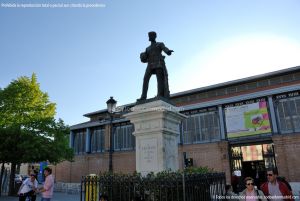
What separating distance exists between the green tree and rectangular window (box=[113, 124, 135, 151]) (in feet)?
30.7

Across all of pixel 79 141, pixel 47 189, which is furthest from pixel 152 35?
pixel 79 141

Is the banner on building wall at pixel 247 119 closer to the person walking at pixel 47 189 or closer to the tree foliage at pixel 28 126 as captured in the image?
the tree foliage at pixel 28 126

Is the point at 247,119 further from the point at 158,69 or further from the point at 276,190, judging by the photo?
the point at 276,190

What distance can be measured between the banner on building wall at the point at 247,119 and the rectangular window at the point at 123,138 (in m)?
11.4

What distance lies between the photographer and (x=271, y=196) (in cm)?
610

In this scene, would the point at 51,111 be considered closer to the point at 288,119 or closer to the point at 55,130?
the point at 55,130

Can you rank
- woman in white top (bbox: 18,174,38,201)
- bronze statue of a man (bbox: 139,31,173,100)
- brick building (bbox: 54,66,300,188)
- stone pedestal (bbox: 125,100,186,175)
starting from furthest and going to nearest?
brick building (bbox: 54,66,300,188) < woman in white top (bbox: 18,174,38,201) < bronze statue of a man (bbox: 139,31,173,100) < stone pedestal (bbox: 125,100,186,175)

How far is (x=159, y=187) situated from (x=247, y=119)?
21.2 m

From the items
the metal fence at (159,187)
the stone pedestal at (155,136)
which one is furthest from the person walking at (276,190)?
the stone pedestal at (155,136)

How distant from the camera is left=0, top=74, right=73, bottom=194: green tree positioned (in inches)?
766

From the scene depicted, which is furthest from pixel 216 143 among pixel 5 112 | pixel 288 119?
pixel 5 112

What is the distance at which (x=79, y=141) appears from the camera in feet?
118

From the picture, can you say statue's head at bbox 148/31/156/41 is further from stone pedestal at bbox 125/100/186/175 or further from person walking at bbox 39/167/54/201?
person walking at bbox 39/167/54/201

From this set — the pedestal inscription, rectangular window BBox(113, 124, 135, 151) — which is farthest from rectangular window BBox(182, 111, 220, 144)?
the pedestal inscription
